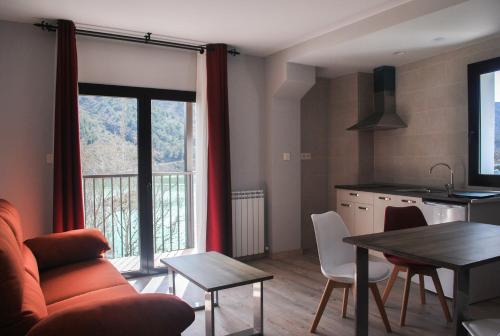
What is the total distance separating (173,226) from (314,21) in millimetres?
2889

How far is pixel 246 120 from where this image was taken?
193 inches

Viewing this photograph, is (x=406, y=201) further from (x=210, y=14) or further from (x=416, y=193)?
(x=210, y=14)

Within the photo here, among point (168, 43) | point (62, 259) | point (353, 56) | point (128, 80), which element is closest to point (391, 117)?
point (353, 56)

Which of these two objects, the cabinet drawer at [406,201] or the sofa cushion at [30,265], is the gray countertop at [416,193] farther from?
the sofa cushion at [30,265]

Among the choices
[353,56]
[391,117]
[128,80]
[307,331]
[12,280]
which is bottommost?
[307,331]

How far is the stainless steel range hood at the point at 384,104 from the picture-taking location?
15.7 feet

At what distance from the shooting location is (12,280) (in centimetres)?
156

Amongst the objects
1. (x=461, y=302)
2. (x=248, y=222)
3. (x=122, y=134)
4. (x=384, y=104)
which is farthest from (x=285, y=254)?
(x=461, y=302)

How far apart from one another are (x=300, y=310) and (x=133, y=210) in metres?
2.21

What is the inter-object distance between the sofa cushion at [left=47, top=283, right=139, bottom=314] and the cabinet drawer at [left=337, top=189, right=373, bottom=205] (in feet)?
9.94

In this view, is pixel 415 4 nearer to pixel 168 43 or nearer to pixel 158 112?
pixel 168 43

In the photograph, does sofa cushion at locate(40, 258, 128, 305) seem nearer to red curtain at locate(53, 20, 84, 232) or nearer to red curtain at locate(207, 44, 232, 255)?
red curtain at locate(53, 20, 84, 232)

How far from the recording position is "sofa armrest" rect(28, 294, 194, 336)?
1530mm

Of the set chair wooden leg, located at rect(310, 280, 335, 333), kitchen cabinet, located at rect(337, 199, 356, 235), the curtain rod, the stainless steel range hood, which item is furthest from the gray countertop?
the curtain rod
